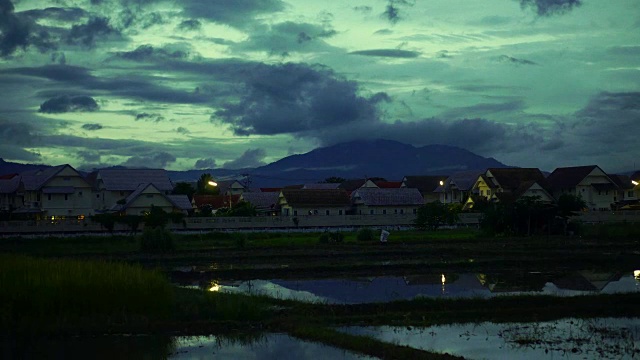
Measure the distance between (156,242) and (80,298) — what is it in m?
19.9

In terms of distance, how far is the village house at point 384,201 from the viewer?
70.7 m

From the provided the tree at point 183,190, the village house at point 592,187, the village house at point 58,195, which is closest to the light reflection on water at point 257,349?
the village house at point 58,195

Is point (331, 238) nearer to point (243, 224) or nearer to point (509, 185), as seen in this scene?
point (243, 224)

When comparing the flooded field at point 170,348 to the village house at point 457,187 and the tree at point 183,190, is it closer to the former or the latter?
the village house at point 457,187

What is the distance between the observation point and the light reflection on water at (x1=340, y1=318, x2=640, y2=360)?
13672 mm

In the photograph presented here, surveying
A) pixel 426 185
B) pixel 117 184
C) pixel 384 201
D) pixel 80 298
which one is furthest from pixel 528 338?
pixel 426 185

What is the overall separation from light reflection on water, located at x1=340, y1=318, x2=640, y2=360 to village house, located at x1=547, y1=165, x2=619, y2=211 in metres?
63.6

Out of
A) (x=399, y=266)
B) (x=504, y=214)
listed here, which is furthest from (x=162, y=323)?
(x=504, y=214)

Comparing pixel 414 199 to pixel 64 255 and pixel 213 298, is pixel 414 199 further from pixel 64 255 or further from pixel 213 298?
pixel 213 298

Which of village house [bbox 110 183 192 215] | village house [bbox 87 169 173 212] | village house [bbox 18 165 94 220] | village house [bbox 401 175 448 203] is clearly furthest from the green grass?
village house [bbox 401 175 448 203]

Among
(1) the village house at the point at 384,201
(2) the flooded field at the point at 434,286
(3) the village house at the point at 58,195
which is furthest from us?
(1) the village house at the point at 384,201

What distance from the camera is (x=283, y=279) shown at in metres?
27.2

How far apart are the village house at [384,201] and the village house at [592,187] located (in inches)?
693

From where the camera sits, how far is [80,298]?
17.7 meters
